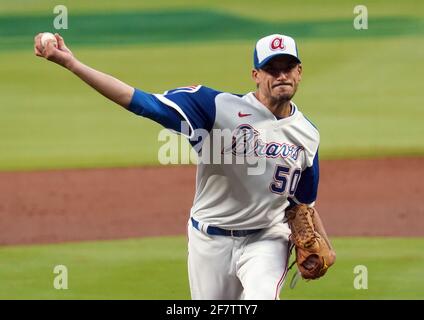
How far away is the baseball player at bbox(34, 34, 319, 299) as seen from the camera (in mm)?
5176

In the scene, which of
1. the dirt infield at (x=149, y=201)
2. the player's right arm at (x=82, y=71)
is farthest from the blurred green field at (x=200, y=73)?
the player's right arm at (x=82, y=71)

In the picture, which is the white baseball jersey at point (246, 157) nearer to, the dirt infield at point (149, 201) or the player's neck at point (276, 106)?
the player's neck at point (276, 106)

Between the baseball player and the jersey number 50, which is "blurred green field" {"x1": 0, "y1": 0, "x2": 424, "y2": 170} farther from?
the jersey number 50

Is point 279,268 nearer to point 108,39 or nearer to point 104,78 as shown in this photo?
point 104,78

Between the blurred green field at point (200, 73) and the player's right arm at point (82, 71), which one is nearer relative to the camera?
the player's right arm at point (82, 71)

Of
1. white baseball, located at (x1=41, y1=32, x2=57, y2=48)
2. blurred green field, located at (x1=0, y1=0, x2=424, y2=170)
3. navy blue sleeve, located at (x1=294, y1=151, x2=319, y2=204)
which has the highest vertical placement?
blurred green field, located at (x1=0, y1=0, x2=424, y2=170)

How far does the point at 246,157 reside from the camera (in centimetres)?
528

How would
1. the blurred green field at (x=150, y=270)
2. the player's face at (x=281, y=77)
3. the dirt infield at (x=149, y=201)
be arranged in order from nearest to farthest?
1. the player's face at (x=281, y=77)
2. the blurred green field at (x=150, y=270)
3. the dirt infield at (x=149, y=201)

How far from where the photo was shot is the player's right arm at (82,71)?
4.50 m

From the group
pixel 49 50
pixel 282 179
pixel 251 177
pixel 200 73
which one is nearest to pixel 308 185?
pixel 282 179

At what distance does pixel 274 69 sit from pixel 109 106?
→ 30.5 ft

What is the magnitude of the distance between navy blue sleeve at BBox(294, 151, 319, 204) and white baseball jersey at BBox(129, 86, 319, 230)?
57 millimetres

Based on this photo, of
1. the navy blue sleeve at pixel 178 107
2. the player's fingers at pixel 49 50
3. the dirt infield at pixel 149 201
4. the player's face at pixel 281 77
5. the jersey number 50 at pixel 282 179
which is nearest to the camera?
the player's fingers at pixel 49 50

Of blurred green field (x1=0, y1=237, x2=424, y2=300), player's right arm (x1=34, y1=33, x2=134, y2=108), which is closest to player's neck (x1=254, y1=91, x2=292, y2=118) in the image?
player's right arm (x1=34, y1=33, x2=134, y2=108)
